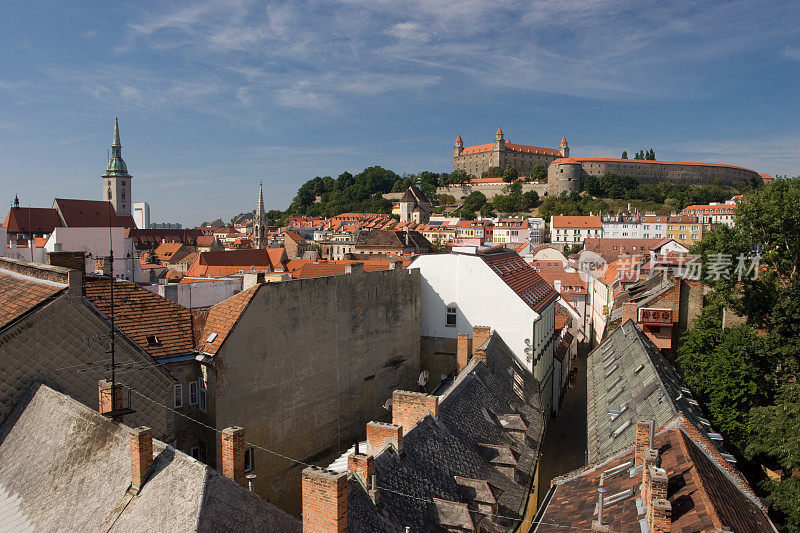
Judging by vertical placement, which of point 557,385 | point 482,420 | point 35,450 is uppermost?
point 35,450

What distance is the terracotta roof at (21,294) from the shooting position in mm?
13039

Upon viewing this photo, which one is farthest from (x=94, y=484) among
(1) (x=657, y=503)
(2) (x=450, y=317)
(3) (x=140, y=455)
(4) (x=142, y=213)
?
(4) (x=142, y=213)

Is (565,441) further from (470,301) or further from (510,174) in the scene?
(510,174)

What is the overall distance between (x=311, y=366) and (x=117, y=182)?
119584mm

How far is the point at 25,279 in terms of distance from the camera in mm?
15141

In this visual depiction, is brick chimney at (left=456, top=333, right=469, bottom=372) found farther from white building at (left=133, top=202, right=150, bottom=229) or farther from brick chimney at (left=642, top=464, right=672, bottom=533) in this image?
white building at (left=133, top=202, right=150, bottom=229)

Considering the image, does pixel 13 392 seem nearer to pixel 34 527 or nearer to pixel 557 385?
pixel 34 527

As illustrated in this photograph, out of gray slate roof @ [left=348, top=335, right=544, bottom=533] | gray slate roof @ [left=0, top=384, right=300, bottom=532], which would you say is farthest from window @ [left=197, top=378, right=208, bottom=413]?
gray slate roof @ [left=348, top=335, right=544, bottom=533]

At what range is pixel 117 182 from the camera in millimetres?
121312

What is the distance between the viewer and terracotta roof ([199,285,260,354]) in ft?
55.7

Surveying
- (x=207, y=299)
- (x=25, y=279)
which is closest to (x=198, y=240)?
(x=207, y=299)

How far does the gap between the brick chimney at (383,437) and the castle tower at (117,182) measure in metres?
125

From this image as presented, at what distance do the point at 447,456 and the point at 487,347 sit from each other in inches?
355

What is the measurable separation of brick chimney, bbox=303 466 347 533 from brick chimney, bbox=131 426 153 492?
2812mm
